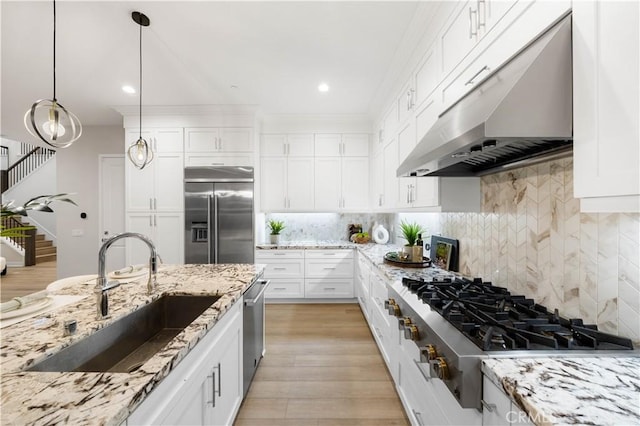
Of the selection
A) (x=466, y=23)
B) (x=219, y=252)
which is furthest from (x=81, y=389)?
(x=219, y=252)

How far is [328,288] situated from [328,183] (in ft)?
5.27

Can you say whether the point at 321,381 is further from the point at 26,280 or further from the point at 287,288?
the point at 26,280

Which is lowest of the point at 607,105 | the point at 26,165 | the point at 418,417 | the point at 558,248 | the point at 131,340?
the point at 418,417

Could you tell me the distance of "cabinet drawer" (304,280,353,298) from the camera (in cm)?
415

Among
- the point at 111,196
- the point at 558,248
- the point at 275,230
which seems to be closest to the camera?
the point at 558,248

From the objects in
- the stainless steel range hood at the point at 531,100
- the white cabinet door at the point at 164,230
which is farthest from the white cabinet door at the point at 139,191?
the stainless steel range hood at the point at 531,100

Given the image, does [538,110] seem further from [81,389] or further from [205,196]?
[205,196]

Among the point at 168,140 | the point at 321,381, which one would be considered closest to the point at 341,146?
the point at 168,140

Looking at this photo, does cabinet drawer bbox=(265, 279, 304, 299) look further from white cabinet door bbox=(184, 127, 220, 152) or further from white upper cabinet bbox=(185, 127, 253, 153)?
white cabinet door bbox=(184, 127, 220, 152)

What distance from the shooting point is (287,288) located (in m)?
4.16

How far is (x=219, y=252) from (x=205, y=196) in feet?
2.74

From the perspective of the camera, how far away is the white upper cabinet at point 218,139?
413cm

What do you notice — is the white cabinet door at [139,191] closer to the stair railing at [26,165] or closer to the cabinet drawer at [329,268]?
the cabinet drawer at [329,268]

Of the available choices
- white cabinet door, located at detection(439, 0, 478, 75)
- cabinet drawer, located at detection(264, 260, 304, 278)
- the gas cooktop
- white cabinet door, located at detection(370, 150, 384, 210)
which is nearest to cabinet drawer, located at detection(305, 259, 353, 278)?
Result: cabinet drawer, located at detection(264, 260, 304, 278)
